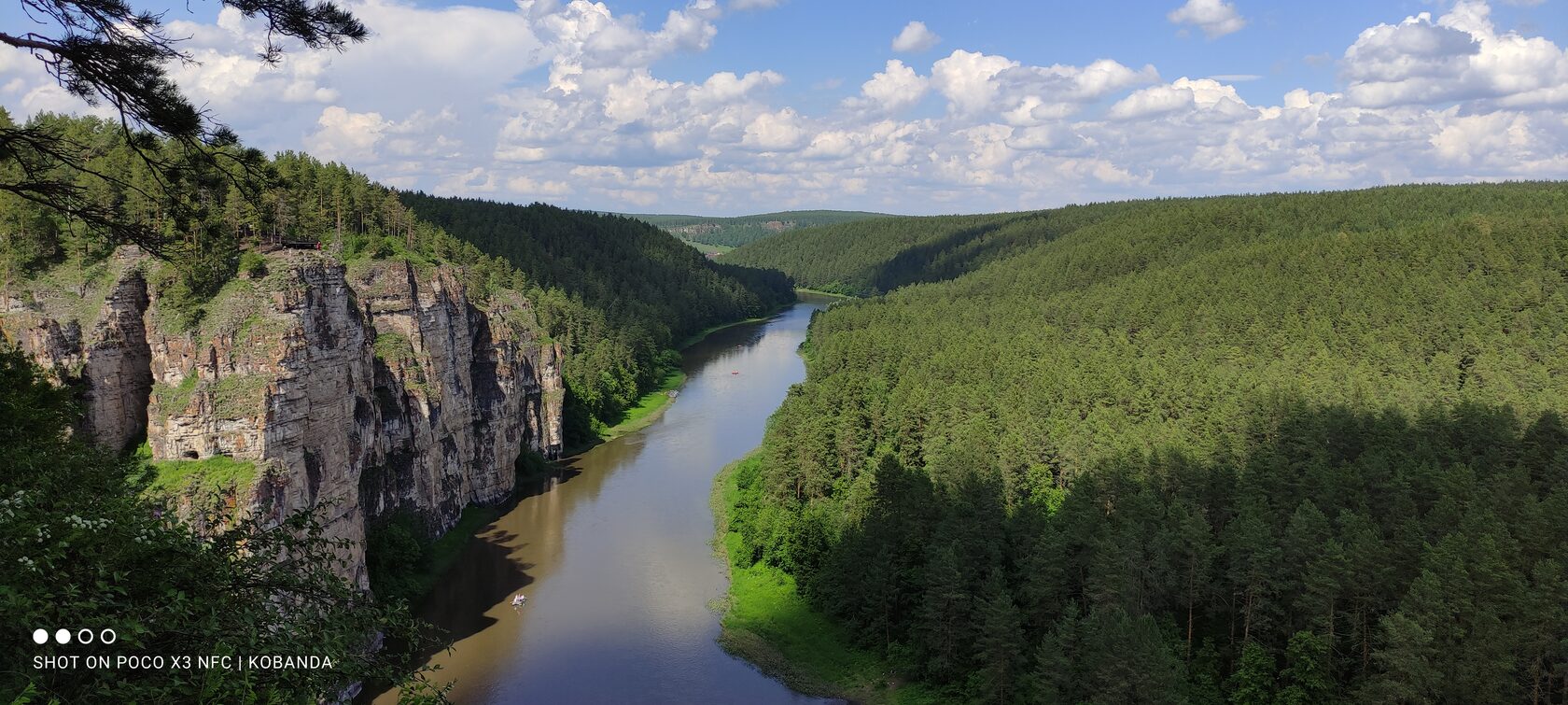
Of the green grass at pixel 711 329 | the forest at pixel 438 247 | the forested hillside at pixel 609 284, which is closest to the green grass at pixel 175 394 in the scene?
the forest at pixel 438 247

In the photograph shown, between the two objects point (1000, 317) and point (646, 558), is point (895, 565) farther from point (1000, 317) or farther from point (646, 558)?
point (1000, 317)

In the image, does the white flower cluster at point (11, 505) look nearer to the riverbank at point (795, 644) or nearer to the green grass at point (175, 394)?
the green grass at point (175, 394)

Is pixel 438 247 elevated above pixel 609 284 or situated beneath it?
elevated above

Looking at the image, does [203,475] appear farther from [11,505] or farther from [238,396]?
[11,505]

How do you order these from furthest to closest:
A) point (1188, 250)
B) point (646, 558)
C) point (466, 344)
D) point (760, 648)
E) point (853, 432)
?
point (1188, 250), point (853, 432), point (466, 344), point (646, 558), point (760, 648)

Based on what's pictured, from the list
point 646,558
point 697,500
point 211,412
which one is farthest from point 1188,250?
point 211,412

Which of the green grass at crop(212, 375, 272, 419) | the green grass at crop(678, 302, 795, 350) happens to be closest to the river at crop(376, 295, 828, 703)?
the green grass at crop(212, 375, 272, 419)

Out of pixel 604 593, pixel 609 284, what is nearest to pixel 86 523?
pixel 604 593
